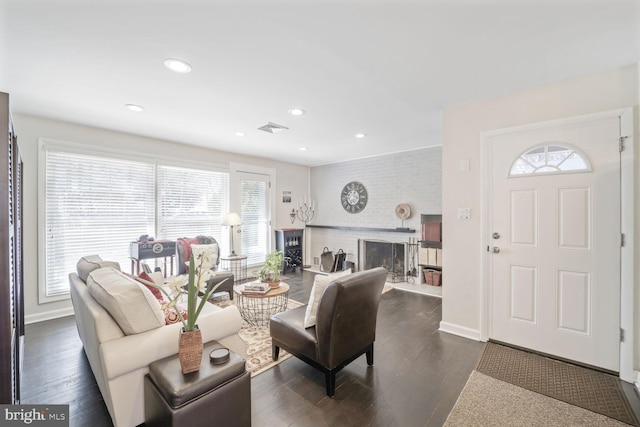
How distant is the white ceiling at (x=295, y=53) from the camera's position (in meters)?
1.49

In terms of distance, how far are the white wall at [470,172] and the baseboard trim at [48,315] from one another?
4.62 meters

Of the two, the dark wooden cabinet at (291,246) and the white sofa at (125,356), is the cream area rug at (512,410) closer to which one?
the white sofa at (125,356)

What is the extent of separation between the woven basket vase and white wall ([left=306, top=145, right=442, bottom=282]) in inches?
162

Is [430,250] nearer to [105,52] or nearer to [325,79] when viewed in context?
[325,79]

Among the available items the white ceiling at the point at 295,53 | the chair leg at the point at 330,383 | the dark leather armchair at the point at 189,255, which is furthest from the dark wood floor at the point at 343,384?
the white ceiling at the point at 295,53

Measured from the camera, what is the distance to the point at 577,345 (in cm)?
227

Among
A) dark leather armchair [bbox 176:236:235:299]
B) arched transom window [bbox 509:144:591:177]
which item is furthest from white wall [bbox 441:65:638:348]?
dark leather armchair [bbox 176:236:235:299]

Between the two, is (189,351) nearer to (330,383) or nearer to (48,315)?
(330,383)

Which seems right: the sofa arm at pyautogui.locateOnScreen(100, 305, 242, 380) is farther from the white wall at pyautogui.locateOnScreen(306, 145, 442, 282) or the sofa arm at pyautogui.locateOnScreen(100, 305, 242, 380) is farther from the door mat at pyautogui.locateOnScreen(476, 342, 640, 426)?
the white wall at pyautogui.locateOnScreen(306, 145, 442, 282)

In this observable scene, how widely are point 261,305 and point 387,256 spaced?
275 centimetres

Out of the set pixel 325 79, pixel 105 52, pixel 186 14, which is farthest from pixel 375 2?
pixel 105 52

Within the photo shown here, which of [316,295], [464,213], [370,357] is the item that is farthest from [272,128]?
[370,357]

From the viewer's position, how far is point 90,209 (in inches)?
139

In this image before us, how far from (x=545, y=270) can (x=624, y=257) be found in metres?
0.50
